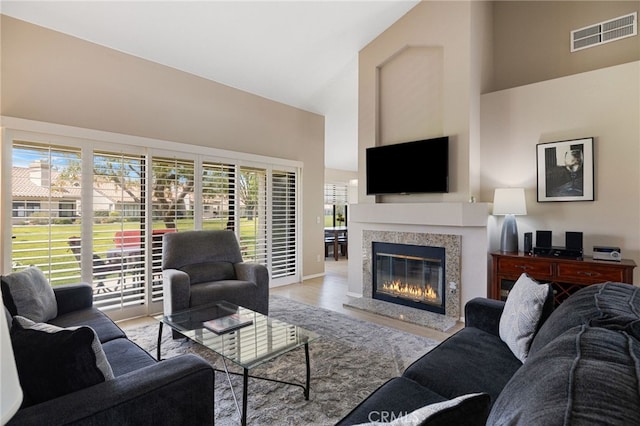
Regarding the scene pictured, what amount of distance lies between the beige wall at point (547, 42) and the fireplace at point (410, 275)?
2517 mm

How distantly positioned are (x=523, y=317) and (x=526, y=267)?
2.08 m

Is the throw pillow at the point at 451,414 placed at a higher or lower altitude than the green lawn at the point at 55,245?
lower

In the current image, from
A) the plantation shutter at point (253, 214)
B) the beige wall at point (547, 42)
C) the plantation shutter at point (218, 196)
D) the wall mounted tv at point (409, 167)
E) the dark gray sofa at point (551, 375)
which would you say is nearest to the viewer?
the dark gray sofa at point (551, 375)

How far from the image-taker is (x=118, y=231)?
361 centimetres

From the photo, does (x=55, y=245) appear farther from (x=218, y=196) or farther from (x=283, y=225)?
(x=283, y=225)

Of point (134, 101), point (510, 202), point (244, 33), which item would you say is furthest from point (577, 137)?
point (134, 101)

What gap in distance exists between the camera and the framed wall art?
347cm

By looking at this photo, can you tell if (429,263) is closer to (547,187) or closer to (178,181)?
(547,187)

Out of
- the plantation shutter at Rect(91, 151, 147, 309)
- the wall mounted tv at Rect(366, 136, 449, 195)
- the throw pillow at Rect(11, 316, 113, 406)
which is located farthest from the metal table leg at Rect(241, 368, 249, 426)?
the wall mounted tv at Rect(366, 136, 449, 195)

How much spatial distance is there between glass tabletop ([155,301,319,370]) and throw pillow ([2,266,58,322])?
73cm

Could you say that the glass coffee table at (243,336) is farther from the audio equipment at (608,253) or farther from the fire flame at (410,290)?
the audio equipment at (608,253)

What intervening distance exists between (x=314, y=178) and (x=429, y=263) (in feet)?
8.80

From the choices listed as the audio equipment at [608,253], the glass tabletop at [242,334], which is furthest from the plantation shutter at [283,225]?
the audio equipment at [608,253]

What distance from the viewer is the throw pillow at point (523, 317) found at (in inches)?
65.4
